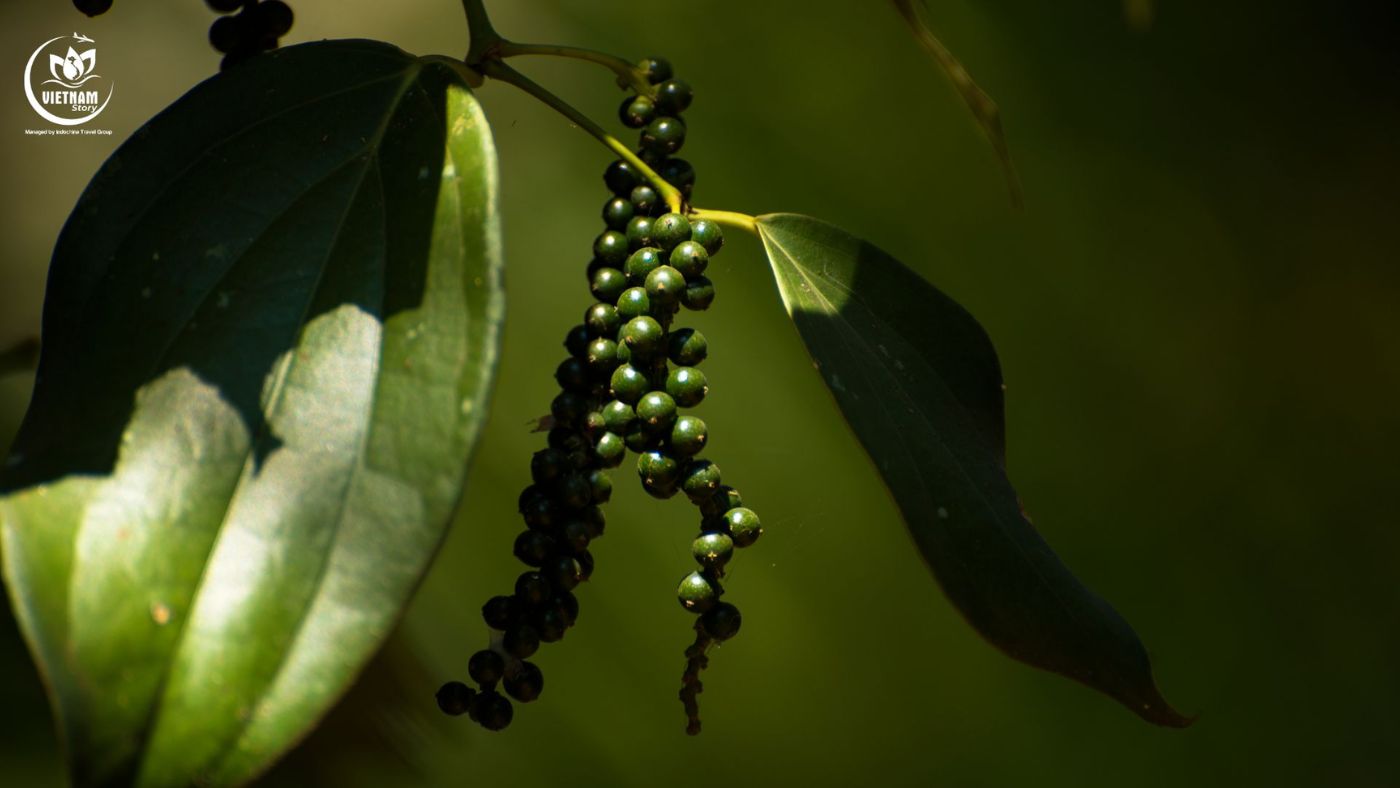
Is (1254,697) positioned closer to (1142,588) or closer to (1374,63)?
(1142,588)

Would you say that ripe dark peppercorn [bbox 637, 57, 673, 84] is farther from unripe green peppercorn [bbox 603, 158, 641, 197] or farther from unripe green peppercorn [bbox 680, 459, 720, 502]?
unripe green peppercorn [bbox 680, 459, 720, 502]

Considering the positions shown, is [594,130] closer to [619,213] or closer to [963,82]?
[619,213]

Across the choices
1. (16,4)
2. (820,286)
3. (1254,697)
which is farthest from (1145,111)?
(16,4)

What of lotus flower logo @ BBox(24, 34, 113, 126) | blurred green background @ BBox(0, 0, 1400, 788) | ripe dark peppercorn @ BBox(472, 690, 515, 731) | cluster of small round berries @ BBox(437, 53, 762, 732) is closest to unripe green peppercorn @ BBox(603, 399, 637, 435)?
cluster of small round berries @ BBox(437, 53, 762, 732)

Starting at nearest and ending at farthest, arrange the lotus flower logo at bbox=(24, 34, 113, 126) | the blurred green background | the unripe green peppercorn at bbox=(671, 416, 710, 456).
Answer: the unripe green peppercorn at bbox=(671, 416, 710, 456) → the lotus flower logo at bbox=(24, 34, 113, 126) → the blurred green background

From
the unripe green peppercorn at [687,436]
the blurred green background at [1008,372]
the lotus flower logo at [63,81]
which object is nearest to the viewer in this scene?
the unripe green peppercorn at [687,436]

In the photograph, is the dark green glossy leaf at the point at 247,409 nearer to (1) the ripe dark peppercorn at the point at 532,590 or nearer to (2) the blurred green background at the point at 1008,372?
(1) the ripe dark peppercorn at the point at 532,590

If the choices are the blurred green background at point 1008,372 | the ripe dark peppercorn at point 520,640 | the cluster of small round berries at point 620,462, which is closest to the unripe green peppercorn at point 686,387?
the cluster of small round berries at point 620,462
